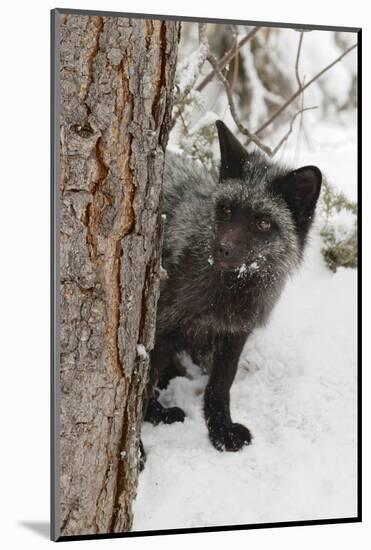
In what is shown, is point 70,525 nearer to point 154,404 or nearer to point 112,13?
point 154,404

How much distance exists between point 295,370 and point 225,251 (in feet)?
2.36

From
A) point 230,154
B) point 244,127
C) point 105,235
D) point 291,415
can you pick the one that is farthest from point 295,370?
point 105,235

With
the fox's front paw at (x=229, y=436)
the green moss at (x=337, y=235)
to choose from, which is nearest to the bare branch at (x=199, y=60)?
the green moss at (x=337, y=235)

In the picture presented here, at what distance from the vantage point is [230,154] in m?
3.18

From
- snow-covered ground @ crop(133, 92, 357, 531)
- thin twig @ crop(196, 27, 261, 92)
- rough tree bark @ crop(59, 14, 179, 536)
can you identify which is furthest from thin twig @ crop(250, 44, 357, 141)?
rough tree bark @ crop(59, 14, 179, 536)

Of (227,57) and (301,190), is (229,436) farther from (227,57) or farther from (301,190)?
(227,57)

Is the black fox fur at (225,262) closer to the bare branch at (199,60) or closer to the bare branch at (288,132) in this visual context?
the bare branch at (288,132)

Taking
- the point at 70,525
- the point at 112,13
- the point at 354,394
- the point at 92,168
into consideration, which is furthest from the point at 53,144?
the point at 354,394

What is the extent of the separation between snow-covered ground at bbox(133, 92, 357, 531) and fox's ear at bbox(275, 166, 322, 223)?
0.58 ft

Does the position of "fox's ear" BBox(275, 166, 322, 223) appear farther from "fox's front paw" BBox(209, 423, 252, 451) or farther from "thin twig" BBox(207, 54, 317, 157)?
"fox's front paw" BBox(209, 423, 252, 451)

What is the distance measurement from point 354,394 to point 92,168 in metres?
1.63

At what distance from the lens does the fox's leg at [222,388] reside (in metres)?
3.27

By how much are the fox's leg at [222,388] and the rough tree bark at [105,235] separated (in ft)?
2.04

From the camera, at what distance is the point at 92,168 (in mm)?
2545
